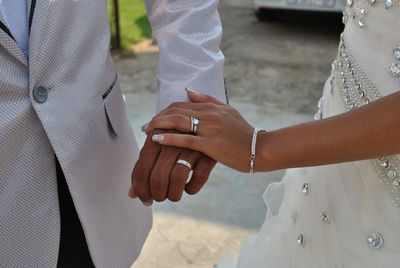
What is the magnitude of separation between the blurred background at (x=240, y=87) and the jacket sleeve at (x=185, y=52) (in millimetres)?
1395

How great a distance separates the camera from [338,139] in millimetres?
1220

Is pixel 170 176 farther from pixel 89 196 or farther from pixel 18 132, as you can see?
pixel 18 132

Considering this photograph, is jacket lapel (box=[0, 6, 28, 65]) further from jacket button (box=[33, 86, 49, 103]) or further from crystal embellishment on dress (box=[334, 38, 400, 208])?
crystal embellishment on dress (box=[334, 38, 400, 208])

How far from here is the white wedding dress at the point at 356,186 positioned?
139 centimetres

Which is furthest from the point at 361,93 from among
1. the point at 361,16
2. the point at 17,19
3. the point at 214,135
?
the point at 17,19

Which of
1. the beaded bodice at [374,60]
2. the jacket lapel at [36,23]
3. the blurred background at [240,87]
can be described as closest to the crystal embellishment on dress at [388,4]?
the beaded bodice at [374,60]

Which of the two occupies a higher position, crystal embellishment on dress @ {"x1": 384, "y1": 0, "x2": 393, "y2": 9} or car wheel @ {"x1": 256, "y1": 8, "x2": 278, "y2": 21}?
crystal embellishment on dress @ {"x1": 384, "y1": 0, "x2": 393, "y2": 9}

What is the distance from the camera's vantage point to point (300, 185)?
191cm

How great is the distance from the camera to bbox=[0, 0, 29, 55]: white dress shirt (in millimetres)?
1218

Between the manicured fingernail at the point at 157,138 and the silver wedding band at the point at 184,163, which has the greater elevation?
the manicured fingernail at the point at 157,138

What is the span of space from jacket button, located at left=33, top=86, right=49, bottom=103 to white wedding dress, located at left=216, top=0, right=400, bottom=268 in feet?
Result: 2.52

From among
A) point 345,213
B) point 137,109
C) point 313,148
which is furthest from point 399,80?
point 137,109

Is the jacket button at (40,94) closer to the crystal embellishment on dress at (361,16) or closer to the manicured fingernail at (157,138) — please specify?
the manicured fingernail at (157,138)

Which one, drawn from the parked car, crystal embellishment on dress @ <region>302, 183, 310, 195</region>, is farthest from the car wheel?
crystal embellishment on dress @ <region>302, 183, 310, 195</region>
